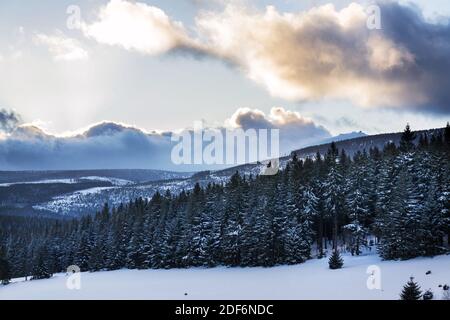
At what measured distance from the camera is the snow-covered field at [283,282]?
135ft

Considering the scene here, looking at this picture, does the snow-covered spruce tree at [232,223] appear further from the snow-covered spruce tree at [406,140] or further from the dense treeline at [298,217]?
the snow-covered spruce tree at [406,140]

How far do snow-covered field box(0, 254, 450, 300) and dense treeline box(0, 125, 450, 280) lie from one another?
13.6ft

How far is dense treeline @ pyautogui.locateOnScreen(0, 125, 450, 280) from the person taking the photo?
58.6m

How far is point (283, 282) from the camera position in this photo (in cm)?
5241

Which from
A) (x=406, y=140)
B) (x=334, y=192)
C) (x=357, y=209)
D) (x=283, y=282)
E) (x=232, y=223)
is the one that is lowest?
(x=283, y=282)

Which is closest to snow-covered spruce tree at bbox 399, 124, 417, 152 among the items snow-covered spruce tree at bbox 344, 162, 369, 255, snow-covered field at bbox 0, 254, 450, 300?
snow-covered spruce tree at bbox 344, 162, 369, 255

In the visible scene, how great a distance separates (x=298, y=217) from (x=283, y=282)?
2563 centimetres

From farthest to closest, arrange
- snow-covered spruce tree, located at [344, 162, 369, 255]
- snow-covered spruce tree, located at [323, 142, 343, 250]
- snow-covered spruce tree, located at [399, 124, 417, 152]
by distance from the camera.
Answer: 1. snow-covered spruce tree, located at [399, 124, 417, 152]
2. snow-covered spruce tree, located at [323, 142, 343, 250]
3. snow-covered spruce tree, located at [344, 162, 369, 255]

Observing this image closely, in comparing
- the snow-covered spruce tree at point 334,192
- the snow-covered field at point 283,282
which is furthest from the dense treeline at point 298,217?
the snow-covered field at point 283,282

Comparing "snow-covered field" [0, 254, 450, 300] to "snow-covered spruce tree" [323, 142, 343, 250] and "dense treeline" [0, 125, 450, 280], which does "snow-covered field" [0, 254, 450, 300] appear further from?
"snow-covered spruce tree" [323, 142, 343, 250]

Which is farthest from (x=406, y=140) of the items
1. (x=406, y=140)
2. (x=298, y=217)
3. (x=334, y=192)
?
(x=298, y=217)

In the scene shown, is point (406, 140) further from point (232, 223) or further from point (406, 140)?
point (232, 223)

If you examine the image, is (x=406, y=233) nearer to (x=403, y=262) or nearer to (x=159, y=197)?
(x=403, y=262)

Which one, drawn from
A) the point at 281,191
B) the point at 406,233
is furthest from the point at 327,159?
the point at 406,233
